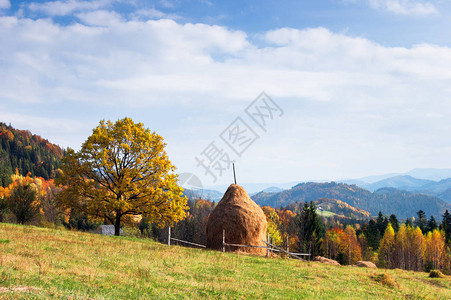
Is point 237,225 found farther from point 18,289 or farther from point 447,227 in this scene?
point 447,227

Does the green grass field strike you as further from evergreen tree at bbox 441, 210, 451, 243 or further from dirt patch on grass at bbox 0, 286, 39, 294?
evergreen tree at bbox 441, 210, 451, 243

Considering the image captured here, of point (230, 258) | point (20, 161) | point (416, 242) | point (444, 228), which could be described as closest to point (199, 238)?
point (416, 242)

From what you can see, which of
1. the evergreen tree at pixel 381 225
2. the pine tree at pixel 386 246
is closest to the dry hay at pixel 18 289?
the pine tree at pixel 386 246

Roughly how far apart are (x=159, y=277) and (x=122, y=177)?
1808 centimetres

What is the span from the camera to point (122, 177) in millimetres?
31641

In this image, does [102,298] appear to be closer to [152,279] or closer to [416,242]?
[152,279]

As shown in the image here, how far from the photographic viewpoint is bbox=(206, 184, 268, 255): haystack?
92.5ft

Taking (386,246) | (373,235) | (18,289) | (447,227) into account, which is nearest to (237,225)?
(18,289)

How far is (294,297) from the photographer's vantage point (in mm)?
14680

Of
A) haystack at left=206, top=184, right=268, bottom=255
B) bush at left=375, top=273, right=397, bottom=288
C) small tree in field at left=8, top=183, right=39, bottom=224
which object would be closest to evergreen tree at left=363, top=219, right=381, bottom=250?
haystack at left=206, top=184, right=268, bottom=255

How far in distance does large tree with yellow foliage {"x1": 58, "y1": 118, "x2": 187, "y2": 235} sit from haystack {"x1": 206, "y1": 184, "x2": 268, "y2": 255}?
168 inches

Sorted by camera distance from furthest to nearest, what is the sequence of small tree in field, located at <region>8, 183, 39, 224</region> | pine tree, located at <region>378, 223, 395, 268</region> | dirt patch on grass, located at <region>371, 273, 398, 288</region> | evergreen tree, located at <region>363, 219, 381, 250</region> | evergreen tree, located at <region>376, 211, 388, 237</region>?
1. evergreen tree, located at <region>376, 211, 388, 237</region>
2. evergreen tree, located at <region>363, 219, 381, 250</region>
3. pine tree, located at <region>378, 223, 395, 268</region>
4. small tree in field, located at <region>8, 183, 39, 224</region>
5. dirt patch on grass, located at <region>371, 273, 398, 288</region>

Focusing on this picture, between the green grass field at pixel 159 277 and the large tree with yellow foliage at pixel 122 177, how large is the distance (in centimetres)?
783

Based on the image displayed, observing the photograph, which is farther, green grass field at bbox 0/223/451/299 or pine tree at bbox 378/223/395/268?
pine tree at bbox 378/223/395/268
